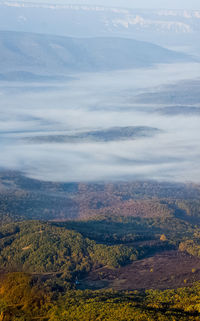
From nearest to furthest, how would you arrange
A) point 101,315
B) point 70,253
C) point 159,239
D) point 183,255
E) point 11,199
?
point 101,315 → point 70,253 → point 183,255 → point 159,239 → point 11,199

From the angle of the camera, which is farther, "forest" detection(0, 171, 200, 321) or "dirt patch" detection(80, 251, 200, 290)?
"dirt patch" detection(80, 251, 200, 290)

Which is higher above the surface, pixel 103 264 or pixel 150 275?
pixel 103 264

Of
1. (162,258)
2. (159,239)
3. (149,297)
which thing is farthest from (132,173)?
(149,297)

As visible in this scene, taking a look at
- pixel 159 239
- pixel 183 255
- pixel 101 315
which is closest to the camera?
pixel 101 315

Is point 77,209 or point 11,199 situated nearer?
point 11,199

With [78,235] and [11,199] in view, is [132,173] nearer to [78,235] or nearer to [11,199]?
[11,199]

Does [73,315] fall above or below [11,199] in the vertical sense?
below

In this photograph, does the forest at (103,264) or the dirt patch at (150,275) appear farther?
the dirt patch at (150,275)

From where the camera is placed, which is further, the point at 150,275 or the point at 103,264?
the point at 103,264
